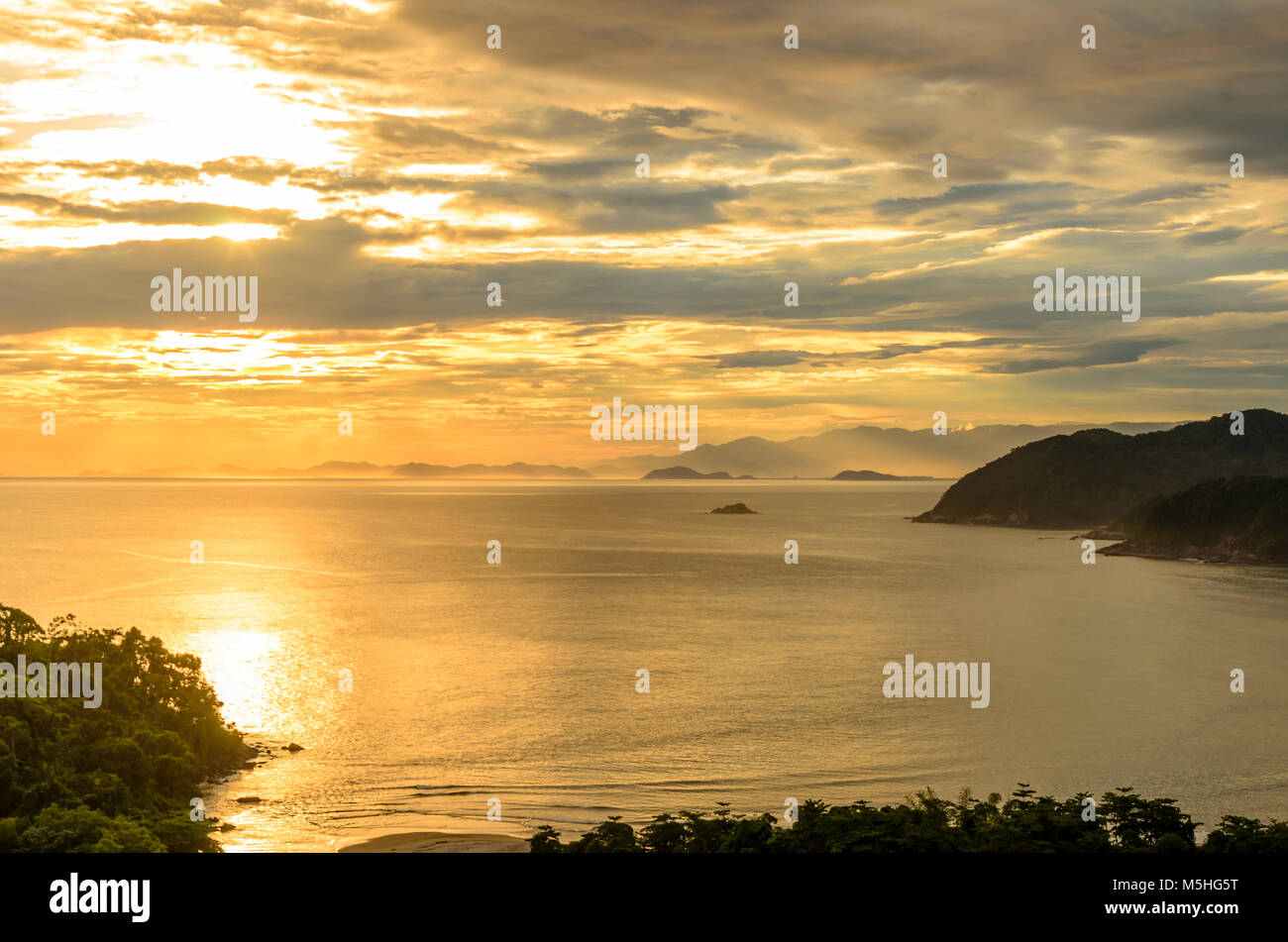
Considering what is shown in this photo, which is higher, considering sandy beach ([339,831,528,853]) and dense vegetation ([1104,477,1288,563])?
dense vegetation ([1104,477,1288,563])

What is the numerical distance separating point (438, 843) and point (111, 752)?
15.3 m

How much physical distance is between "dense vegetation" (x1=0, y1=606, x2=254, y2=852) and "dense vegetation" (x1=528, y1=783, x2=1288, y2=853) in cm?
1497

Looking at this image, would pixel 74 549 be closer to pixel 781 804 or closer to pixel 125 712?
pixel 125 712

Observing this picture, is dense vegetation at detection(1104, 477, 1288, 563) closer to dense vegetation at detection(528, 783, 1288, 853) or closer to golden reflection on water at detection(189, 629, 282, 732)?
dense vegetation at detection(528, 783, 1288, 853)

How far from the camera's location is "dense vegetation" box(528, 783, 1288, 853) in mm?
31594

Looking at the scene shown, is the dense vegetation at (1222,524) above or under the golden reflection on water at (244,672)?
above

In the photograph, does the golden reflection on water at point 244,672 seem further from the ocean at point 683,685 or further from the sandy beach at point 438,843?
the sandy beach at point 438,843

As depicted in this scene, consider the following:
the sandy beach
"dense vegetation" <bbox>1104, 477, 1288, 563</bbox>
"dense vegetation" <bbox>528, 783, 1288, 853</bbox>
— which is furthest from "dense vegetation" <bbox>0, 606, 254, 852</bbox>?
"dense vegetation" <bbox>1104, 477, 1288, 563</bbox>

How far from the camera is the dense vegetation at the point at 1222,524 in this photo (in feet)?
555

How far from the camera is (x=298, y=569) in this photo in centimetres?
15425

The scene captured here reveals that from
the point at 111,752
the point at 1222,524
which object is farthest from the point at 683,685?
the point at 1222,524

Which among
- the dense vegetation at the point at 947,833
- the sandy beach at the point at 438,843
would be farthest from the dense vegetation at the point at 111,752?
the dense vegetation at the point at 947,833

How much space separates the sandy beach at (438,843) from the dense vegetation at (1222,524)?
168 metres
